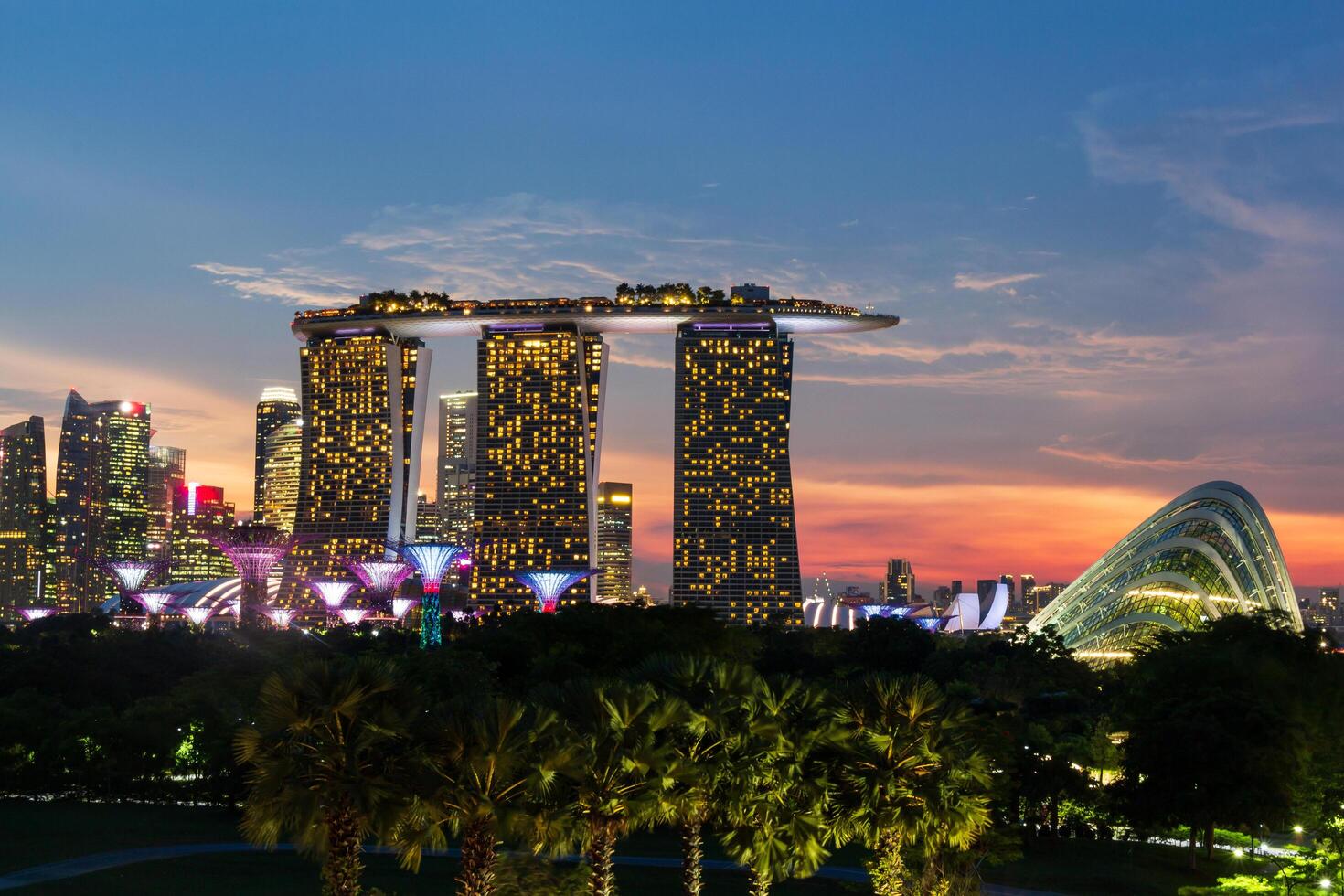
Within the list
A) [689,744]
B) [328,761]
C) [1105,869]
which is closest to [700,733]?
[689,744]

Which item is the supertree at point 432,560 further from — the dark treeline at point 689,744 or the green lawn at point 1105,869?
the green lawn at point 1105,869

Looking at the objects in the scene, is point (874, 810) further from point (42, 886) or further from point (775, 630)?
point (775, 630)

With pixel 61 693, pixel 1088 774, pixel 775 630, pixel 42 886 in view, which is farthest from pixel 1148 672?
pixel 775 630

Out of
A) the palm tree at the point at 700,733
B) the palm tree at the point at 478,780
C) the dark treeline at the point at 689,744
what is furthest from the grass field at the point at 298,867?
the palm tree at the point at 478,780

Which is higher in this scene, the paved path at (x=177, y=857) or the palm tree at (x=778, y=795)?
the palm tree at (x=778, y=795)

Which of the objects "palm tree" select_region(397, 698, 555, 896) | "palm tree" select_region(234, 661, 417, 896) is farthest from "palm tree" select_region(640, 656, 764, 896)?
"palm tree" select_region(234, 661, 417, 896)

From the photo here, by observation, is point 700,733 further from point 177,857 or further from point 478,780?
point 177,857
